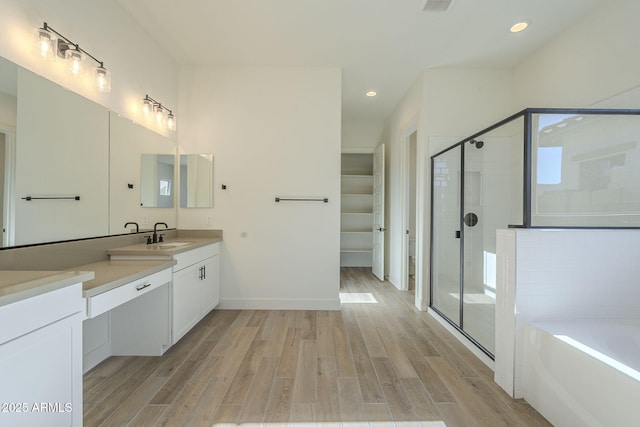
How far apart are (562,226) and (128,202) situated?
3281 millimetres

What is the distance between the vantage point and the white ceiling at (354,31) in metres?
2.33

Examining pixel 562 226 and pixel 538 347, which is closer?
pixel 538 347

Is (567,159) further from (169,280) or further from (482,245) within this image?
(169,280)

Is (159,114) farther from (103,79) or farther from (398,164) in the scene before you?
(398,164)

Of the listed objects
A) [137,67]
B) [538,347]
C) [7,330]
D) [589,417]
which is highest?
[137,67]

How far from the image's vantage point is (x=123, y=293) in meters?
1.65

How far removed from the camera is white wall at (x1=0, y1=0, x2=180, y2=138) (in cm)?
159

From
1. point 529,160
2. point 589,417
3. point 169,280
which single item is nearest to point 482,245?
point 529,160

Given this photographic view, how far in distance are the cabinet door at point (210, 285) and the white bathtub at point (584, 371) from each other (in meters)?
2.67

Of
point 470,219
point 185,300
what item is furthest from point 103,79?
point 470,219

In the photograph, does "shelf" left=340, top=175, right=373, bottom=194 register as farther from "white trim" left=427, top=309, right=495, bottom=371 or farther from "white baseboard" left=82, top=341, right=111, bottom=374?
"white baseboard" left=82, top=341, right=111, bottom=374

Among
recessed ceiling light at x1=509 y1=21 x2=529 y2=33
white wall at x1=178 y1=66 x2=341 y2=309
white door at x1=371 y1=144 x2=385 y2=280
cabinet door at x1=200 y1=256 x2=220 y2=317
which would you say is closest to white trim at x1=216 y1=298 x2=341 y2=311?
white wall at x1=178 y1=66 x2=341 y2=309

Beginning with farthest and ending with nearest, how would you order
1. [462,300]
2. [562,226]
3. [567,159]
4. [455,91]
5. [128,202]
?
[455,91] < [462,300] < [128,202] < [567,159] < [562,226]

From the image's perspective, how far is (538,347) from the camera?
1658mm
